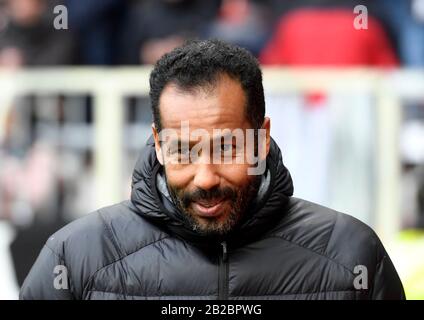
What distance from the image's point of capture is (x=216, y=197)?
7.45 ft

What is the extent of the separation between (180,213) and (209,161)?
15cm

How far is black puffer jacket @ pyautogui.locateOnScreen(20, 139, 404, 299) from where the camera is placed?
91.1 inches

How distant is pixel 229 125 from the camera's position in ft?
7.46

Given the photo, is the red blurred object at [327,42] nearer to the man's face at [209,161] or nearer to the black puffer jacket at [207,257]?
the black puffer jacket at [207,257]

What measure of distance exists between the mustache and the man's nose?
1 centimetres

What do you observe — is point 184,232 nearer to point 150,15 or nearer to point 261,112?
point 261,112

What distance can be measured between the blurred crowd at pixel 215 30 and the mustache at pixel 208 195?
3.37 m

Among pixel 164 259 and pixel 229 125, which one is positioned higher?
pixel 229 125
